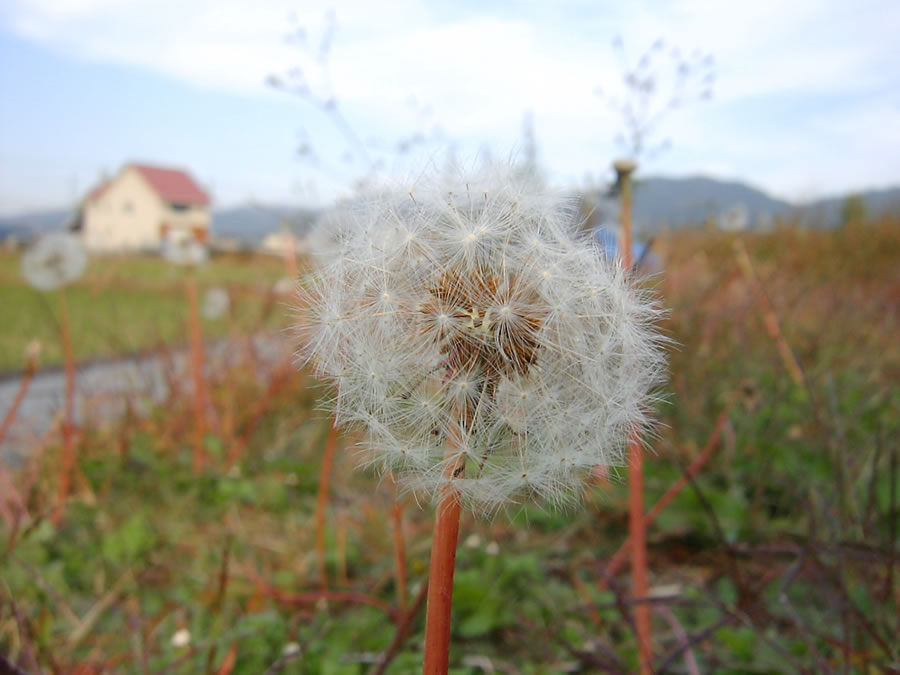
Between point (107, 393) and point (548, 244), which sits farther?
point (107, 393)

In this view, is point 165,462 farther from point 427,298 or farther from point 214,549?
point 427,298

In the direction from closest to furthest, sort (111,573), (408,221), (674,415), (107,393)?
(408,221), (111,573), (674,415), (107,393)

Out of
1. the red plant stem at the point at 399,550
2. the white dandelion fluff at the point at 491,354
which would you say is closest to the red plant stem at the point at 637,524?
the white dandelion fluff at the point at 491,354

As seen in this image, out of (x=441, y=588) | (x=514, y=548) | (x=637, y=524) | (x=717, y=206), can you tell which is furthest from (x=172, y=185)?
(x=441, y=588)

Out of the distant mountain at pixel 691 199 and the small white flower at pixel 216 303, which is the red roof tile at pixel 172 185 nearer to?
the small white flower at pixel 216 303

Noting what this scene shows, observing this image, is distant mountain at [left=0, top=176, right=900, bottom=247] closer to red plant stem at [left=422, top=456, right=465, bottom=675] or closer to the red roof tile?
red plant stem at [left=422, top=456, right=465, bottom=675]

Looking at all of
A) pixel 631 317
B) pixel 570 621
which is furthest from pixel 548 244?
pixel 570 621

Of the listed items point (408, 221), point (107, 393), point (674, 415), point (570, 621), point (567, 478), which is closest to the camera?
point (567, 478)

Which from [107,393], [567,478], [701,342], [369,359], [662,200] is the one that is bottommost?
[107,393]
